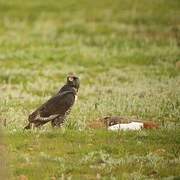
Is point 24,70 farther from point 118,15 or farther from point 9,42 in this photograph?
point 118,15

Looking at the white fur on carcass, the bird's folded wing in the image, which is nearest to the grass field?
the bird's folded wing

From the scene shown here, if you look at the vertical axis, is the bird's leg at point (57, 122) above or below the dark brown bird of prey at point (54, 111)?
below

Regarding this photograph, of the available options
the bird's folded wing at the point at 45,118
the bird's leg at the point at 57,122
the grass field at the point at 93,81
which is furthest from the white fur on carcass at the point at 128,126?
the bird's folded wing at the point at 45,118

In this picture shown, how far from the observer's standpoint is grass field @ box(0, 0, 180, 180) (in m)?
15.3

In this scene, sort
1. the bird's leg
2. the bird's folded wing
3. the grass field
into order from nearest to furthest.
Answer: the grass field → the bird's folded wing → the bird's leg

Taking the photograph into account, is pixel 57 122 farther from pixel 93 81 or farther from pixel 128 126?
pixel 93 81

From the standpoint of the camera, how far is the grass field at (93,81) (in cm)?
1528

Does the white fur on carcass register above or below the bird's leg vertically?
below

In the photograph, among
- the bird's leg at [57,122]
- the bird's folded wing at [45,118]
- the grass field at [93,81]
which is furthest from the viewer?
the bird's leg at [57,122]

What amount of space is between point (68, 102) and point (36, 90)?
8.05m

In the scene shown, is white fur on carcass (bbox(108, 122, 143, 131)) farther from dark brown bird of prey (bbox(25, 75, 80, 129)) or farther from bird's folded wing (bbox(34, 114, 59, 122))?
bird's folded wing (bbox(34, 114, 59, 122))

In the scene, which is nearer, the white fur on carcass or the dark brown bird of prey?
the dark brown bird of prey

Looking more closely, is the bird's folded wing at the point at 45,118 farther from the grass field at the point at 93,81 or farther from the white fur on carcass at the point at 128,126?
the white fur on carcass at the point at 128,126

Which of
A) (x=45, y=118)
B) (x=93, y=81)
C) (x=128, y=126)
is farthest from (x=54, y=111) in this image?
(x=93, y=81)
